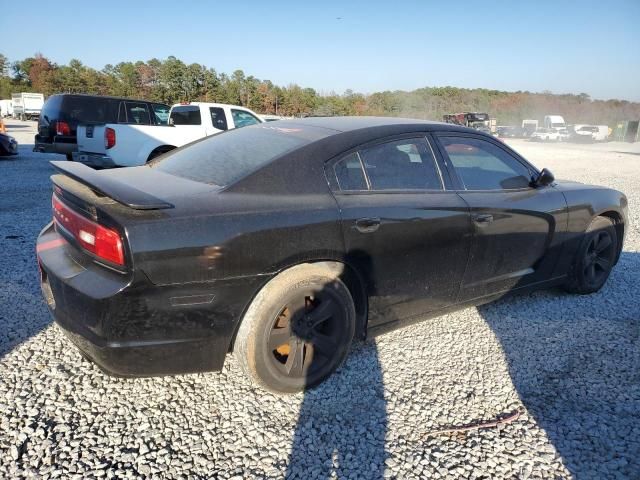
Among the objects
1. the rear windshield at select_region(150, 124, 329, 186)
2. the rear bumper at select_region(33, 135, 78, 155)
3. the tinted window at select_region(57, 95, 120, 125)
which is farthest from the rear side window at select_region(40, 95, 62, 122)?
the rear windshield at select_region(150, 124, 329, 186)

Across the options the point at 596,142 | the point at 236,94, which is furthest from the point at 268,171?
the point at 596,142

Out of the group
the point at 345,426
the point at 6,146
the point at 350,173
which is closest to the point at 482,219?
the point at 350,173

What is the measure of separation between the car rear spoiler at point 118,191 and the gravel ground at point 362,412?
108 cm

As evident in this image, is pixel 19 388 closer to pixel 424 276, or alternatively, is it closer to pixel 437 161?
pixel 424 276

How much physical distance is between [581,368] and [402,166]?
1777 mm

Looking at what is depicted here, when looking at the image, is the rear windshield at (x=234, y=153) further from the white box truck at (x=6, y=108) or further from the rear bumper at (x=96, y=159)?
the white box truck at (x=6, y=108)

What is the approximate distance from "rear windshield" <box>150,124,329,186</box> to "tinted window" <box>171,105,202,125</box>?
6862 mm

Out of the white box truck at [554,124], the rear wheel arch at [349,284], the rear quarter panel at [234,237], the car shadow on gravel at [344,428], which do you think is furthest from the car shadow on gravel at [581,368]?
the white box truck at [554,124]

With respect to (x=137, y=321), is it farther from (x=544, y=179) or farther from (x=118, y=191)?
(x=544, y=179)

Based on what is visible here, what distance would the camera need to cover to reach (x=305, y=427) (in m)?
2.21

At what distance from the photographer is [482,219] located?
117 inches

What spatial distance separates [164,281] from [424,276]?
1.60 meters

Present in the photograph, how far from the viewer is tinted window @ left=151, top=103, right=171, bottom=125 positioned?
11953mm

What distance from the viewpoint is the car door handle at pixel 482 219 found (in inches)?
116
